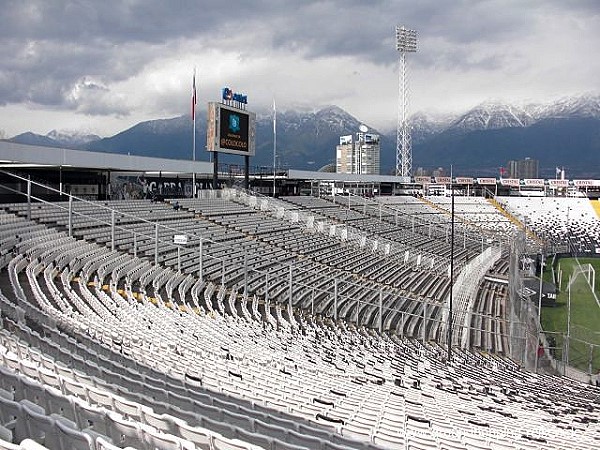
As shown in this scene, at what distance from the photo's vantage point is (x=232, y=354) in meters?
10.3

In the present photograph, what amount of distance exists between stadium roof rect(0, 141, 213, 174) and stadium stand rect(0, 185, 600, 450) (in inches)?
135

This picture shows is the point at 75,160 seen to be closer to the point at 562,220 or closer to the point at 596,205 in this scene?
the point at 562,220

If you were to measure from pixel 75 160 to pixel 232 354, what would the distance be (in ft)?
68.3

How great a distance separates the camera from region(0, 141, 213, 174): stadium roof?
77.5ft

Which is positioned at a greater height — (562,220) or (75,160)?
(75,160)

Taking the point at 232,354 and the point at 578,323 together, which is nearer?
the point at 232,354

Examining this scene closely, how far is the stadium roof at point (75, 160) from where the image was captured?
23609 millimetres

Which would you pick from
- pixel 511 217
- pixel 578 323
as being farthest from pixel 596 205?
pixel 578 323

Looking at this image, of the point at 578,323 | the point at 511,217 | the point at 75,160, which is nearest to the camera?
the point at 578,323

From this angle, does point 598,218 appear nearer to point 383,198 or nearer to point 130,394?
point 383,198

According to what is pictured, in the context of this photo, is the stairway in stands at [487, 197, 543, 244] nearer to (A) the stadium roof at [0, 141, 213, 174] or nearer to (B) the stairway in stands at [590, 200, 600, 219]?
(B) the stairway in stands at [590, 200, 600, 219]

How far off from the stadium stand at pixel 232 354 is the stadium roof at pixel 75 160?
135 inches

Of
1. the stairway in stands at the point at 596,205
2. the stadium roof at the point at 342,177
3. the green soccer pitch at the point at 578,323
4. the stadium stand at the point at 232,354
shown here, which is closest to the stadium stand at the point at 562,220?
the stairway in stands at the point at 596,205

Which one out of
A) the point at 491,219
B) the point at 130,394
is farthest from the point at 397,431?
the point at 491,219
